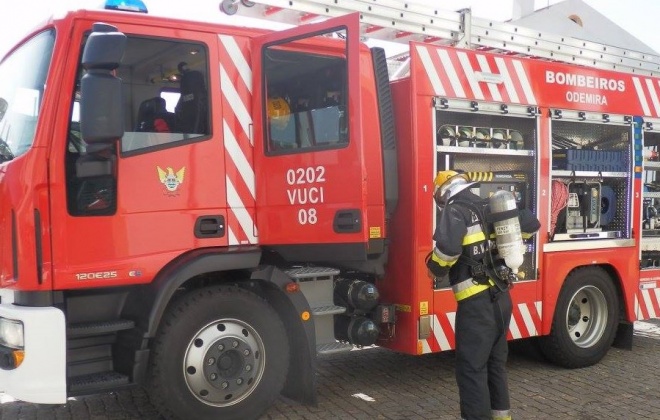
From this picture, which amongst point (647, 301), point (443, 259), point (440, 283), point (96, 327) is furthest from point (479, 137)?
point (96, 327)

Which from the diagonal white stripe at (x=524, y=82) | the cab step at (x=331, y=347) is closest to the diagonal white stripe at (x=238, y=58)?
the cab step at (x=331, y=347)

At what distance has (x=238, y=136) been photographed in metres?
4.43

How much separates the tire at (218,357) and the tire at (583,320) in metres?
2.69

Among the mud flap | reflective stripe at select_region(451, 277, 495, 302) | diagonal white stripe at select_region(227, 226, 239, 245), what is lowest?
the mud flap

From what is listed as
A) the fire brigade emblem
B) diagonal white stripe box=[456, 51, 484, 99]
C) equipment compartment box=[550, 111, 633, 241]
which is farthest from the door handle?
equipment compartment box=[550, 111, 633, 241]

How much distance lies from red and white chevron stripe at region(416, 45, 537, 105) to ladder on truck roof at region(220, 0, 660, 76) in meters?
0.56

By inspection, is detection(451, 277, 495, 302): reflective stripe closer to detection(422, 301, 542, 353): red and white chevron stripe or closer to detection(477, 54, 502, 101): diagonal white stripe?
detection(422, 301, 542, 353): red and white chevron stripe

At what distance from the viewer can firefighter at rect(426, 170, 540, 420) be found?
13.0 feet

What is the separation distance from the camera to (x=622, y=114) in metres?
6.24

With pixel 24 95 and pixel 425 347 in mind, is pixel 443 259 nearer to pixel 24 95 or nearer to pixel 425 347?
pixel 425 347

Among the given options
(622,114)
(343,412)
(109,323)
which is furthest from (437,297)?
(622,114)

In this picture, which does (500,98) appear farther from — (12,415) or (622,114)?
(12,415)

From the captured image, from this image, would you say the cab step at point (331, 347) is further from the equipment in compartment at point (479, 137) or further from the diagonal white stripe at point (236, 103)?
the equipment in compartment at point (479, 137)

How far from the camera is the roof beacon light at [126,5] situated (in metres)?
4.14
